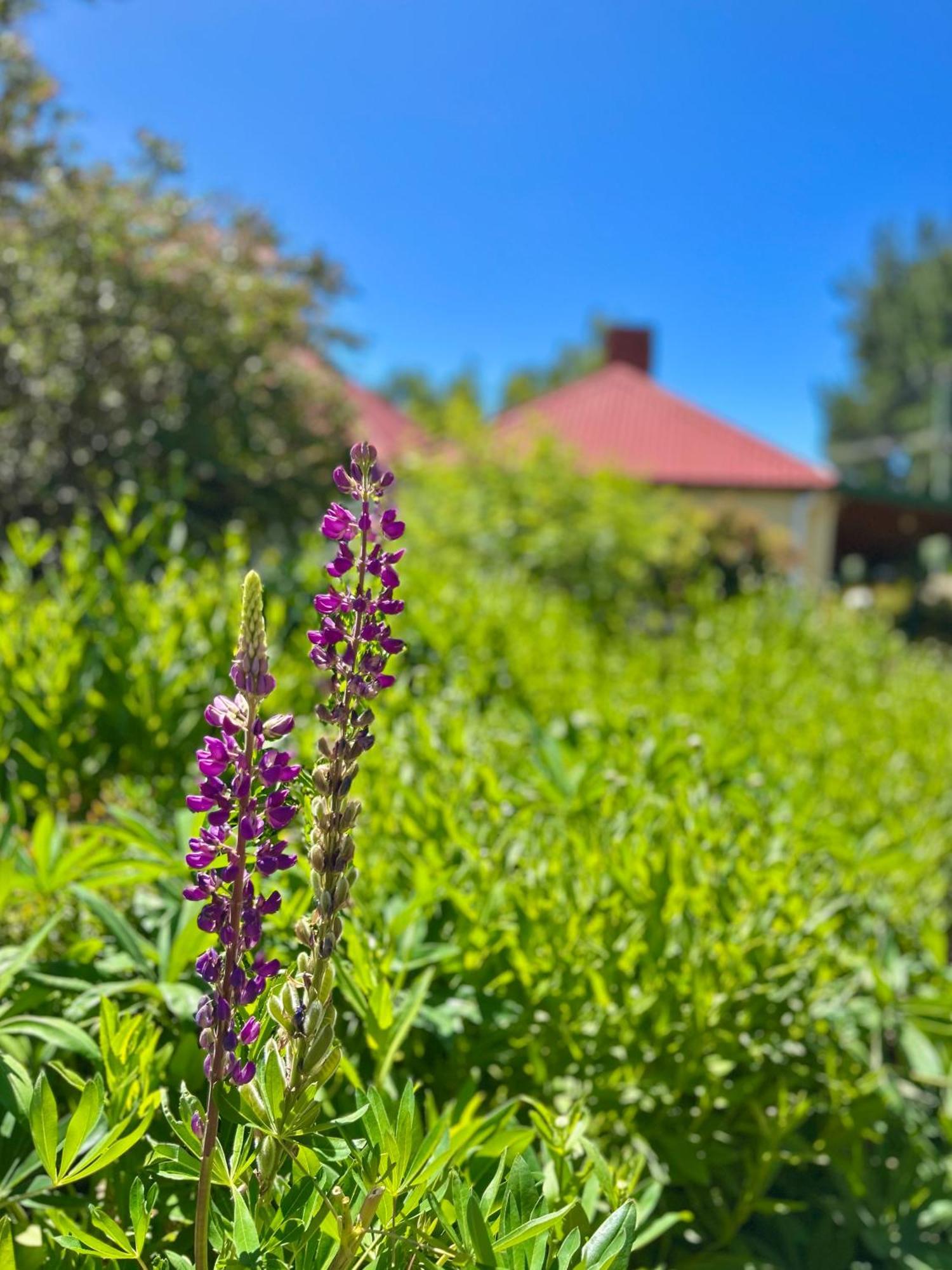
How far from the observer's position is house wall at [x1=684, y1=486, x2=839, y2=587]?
2164cm

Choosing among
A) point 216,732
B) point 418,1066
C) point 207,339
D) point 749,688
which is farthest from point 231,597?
point 207,339

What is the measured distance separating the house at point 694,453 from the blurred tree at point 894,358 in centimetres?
3698

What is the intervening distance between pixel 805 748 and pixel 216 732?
236 cm

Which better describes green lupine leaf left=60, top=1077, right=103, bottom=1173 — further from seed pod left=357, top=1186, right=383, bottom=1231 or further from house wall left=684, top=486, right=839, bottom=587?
house wall left=684, top=486, right=839, bottom=587

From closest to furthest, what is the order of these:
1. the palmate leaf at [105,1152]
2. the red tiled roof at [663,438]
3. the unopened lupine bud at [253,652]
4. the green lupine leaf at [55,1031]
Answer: the unopened lupine bud at [253,652] < the palmate leaf at [105,1152] < the green lupine leaf at [55,1031] < the red tiled roof at [663,438]

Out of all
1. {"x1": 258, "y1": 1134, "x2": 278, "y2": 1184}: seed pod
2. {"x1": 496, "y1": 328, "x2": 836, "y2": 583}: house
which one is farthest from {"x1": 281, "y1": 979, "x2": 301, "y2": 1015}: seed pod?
{"x1": 496, "y1": 328, "x2": 836, "y2": 583}: house

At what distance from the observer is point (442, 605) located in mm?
4840

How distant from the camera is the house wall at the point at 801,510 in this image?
71.0 feet

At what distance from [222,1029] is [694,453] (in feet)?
75.7

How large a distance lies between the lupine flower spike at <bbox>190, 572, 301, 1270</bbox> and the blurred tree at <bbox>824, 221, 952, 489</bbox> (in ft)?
199

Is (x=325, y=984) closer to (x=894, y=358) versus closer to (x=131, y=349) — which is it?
(x=131, y=349)

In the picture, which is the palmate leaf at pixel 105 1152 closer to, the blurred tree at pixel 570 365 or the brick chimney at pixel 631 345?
the brick chimney at pixel 631 345

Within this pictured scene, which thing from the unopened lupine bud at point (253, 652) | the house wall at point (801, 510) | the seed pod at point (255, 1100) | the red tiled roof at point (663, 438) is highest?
→ the red tiled roof at point (663, 438)

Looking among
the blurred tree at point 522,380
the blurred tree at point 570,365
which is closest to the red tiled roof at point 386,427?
the blurred tree at point 522,380
